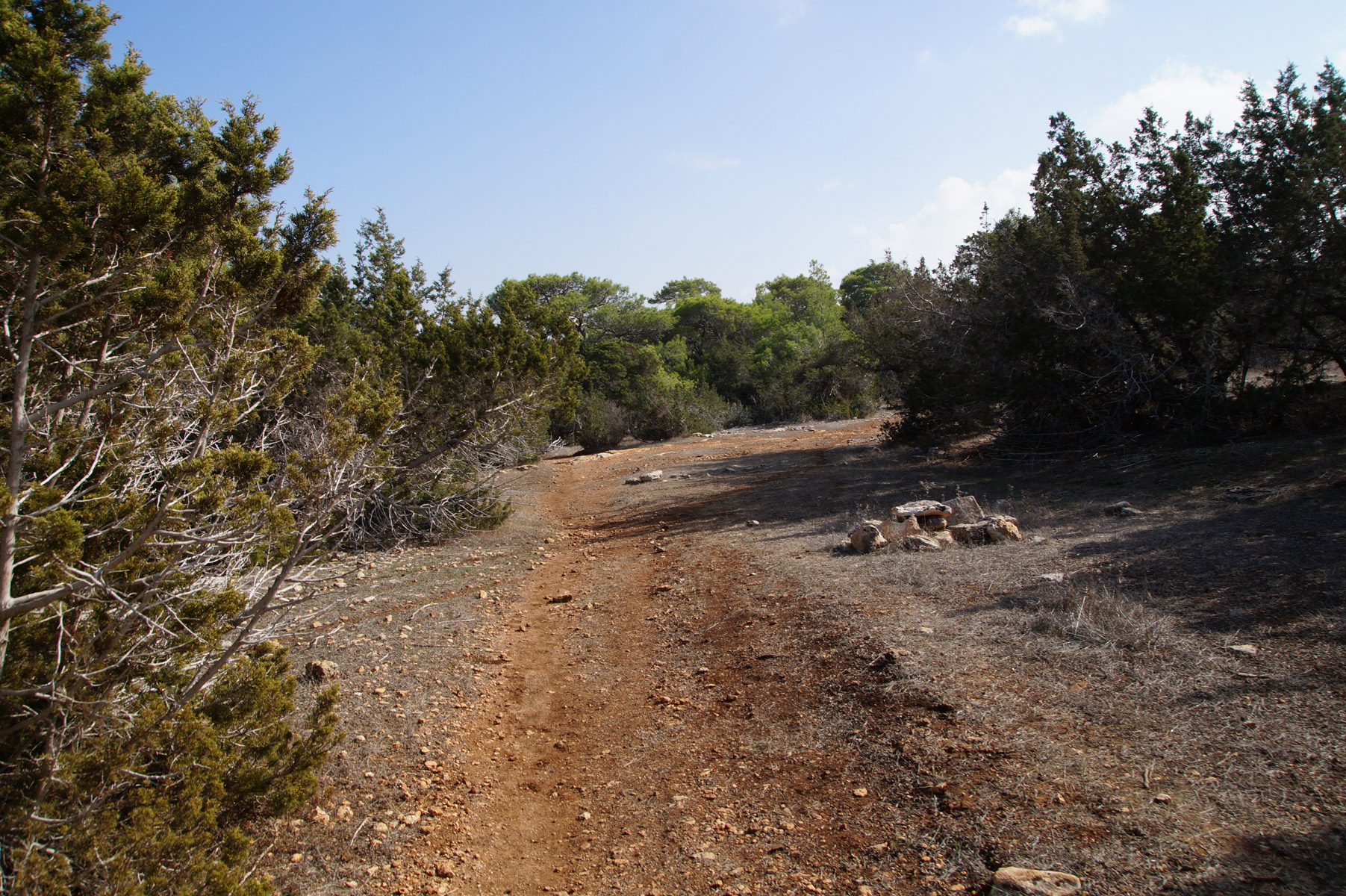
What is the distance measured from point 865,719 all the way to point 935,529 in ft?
13.4

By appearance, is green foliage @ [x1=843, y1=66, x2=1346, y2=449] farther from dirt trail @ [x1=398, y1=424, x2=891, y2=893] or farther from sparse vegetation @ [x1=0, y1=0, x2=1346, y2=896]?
dirt trail @ [x1=398, y1=424, x2=891, y2=893]

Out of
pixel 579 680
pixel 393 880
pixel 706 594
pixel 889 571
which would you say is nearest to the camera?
pixel 393 880

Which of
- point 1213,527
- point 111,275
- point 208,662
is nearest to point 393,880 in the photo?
point 208,662

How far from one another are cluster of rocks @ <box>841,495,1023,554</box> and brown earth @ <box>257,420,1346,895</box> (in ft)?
0.89

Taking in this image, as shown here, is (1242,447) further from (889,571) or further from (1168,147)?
(889,571)

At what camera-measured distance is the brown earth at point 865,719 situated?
9.67 ft

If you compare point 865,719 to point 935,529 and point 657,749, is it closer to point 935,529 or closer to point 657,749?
point 657,749

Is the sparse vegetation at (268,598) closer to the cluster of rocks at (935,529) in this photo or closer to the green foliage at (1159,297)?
the cluster of rocks at (935,529)

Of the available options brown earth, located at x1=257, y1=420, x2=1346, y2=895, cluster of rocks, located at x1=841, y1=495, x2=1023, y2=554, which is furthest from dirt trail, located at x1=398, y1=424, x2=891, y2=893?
cluster of rocks, located at x1=841, y1=495, x2=1023, y2=554

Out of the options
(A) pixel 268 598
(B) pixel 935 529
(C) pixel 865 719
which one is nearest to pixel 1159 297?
(B) pixel 935 529

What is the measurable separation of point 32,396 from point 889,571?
5.78 meters

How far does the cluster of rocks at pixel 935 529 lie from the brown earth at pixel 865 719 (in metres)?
0.27

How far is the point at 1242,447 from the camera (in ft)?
34.2

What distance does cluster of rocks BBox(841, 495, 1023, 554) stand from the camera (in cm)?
738
